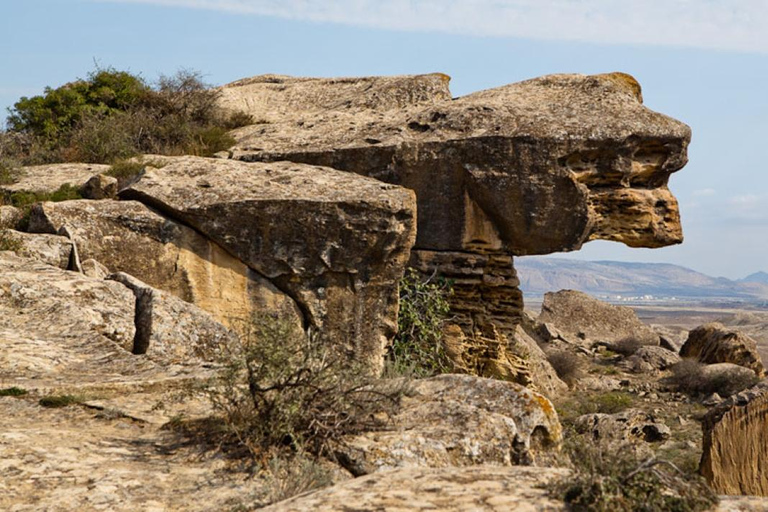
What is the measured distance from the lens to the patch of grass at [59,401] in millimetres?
6449

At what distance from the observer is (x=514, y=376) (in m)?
16.1

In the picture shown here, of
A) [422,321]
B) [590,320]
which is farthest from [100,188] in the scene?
[590,320]

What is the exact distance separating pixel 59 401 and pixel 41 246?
4.52 m

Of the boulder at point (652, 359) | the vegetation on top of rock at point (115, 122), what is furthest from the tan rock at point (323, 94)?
the boulder at point (652, 359)

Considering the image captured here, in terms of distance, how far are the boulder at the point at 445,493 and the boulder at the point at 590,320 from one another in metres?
25.1

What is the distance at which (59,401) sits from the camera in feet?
21.2

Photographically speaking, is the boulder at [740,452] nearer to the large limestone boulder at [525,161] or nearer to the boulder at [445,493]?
the boulder at [445,493]

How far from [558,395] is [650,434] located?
147 inches

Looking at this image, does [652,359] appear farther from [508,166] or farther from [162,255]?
[162,255]

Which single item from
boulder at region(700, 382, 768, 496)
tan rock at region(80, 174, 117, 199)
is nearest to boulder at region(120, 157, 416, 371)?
tan rock at region(80, 174, 117, 199)

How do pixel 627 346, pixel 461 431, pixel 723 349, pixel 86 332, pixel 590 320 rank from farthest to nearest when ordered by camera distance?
pixel 590 320 → pixel 627 346 → pixel 723 349 → pixel 86 332 → pixel 461 431

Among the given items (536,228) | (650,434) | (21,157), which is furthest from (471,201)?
(21,157)

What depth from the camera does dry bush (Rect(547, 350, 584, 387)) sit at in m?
21.8

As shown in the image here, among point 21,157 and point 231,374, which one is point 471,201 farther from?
point 231,374
